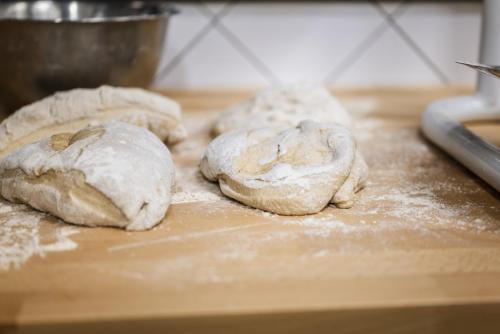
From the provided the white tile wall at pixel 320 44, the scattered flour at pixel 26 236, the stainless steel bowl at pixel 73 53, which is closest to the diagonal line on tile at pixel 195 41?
the white tile wall at pixel 320 44

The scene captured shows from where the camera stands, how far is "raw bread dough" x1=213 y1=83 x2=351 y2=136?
3.89ft

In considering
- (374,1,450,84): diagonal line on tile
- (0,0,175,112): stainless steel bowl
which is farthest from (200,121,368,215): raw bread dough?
(374,1,450,84): diagonal line on tile

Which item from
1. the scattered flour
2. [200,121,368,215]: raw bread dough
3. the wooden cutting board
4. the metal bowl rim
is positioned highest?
the metal bowl rim

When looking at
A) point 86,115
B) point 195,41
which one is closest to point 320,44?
point 195,41

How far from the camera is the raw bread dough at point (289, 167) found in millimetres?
858

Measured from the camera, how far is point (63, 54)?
1.16 m

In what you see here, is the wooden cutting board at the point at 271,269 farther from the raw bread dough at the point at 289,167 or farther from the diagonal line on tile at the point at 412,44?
the diagonal line on tile at the point at 412,44

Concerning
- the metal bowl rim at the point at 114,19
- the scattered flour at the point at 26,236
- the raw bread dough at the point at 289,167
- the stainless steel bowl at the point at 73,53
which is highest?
the metal bowl rim at the point at 114,19

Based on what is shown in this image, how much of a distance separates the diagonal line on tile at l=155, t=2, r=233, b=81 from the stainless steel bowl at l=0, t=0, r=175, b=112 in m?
0.32

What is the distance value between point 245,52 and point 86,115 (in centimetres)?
73

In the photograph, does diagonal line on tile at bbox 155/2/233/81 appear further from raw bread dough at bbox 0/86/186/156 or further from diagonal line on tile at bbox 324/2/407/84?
raw bread dough at bbox 0/86/186/156

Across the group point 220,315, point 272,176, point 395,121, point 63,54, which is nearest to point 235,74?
point 395,121

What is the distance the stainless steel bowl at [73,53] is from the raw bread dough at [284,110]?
0.79ft

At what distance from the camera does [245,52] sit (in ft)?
5.52
